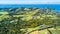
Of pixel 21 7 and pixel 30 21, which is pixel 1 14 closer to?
pixel 21 7

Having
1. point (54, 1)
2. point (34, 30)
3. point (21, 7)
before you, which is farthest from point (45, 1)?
point (34, 30)

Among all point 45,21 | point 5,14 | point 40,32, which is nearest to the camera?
point 40,32

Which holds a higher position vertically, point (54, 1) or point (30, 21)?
point (54, 1)

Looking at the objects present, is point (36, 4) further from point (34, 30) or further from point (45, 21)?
point (34, 30)

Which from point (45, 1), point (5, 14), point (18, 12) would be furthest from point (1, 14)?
point (45, 1)

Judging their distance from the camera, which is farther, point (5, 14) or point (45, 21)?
point (5, 14)

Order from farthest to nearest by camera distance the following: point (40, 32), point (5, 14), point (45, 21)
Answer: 1. point (5, 14)
2. point (45, 21)
3. point (40, 32)
